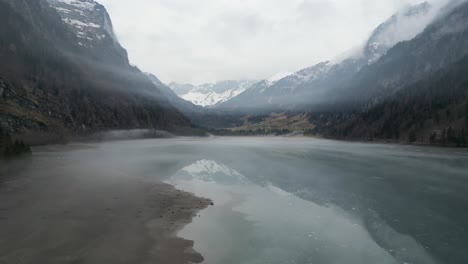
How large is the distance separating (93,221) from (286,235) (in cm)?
1471

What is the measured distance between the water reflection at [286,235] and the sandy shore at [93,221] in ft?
5.55

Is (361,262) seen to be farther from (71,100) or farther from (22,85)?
(71,100)

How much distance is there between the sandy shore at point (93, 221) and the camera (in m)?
19.1

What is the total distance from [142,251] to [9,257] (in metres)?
6.90

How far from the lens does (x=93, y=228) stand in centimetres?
2364

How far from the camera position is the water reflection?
2077 centimetres

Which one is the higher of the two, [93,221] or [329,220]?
[93,221]

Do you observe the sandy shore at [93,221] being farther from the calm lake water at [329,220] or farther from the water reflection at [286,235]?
the calm lake water at [329,220]

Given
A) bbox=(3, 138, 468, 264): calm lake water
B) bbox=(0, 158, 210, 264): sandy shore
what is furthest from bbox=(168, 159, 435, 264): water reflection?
bbox=(0, 158, 210, 264): sandy shore

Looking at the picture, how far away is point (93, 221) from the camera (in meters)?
25.3

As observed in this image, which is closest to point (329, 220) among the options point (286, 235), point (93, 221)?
point (286, 235)

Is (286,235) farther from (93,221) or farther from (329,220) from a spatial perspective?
(93,221)

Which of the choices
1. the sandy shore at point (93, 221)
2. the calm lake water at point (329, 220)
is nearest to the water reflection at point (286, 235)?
the calm lake water at point (329, 220)

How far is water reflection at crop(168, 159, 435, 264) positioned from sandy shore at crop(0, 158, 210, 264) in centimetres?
169
